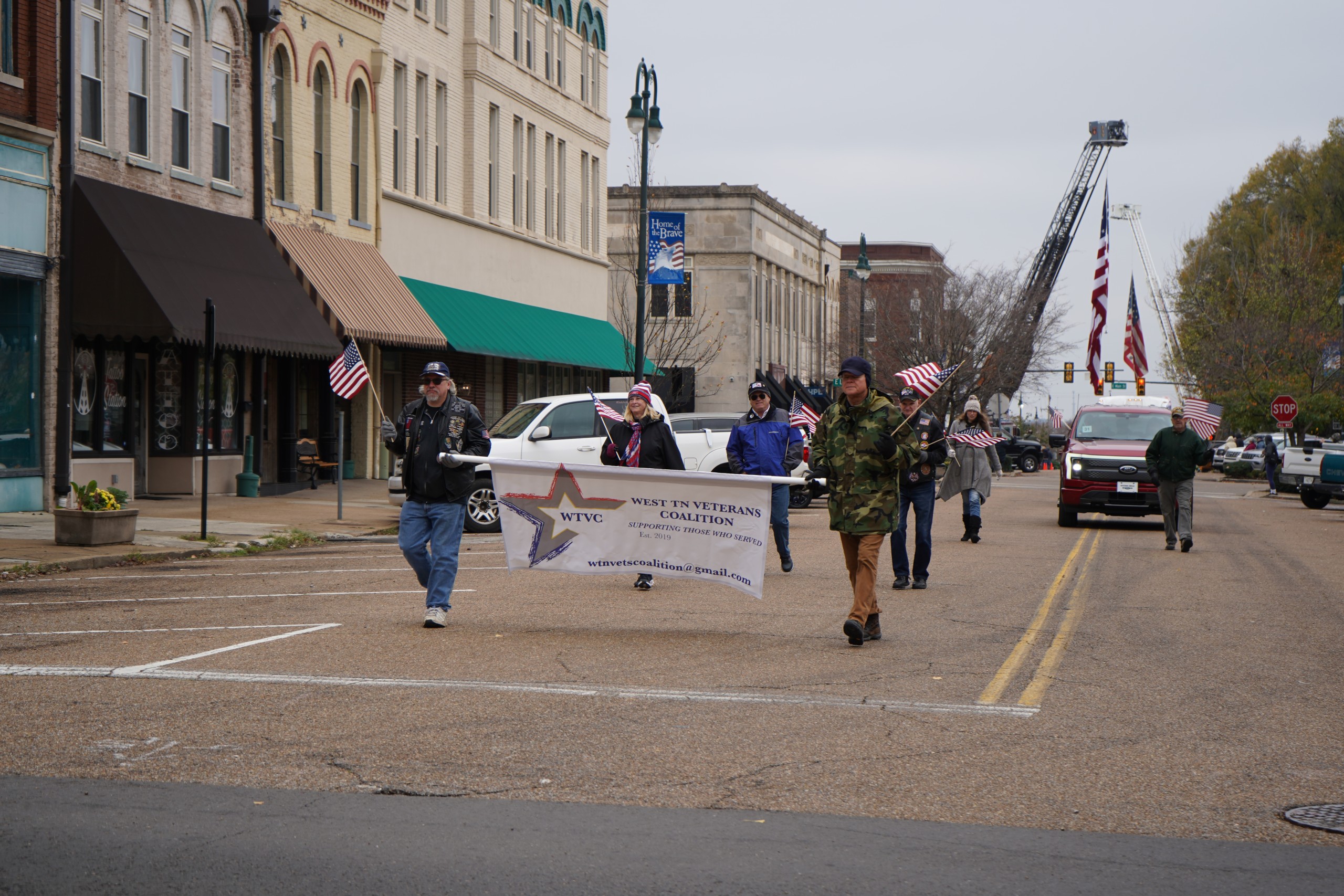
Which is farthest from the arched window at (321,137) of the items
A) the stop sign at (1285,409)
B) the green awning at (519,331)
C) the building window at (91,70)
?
the stop sign at (1285,409)

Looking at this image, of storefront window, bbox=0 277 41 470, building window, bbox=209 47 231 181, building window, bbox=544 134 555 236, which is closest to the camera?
storefront window, bbox=0 277 41 470

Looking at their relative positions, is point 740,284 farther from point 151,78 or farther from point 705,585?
point 705,585

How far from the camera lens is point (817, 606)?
12266 mm

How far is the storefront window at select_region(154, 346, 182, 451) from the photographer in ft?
79.2

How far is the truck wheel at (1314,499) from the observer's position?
31.8 meters

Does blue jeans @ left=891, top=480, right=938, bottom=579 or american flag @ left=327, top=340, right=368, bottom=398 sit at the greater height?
american flag @ left=327, top=340, right=368, bottom=398

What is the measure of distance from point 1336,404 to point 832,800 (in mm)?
46700

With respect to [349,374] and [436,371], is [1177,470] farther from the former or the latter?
[349,374]

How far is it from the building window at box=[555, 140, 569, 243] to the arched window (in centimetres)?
1239

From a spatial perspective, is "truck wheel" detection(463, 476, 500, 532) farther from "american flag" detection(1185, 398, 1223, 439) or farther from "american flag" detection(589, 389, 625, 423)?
"american flag" detection(1185, 398, 1223, 439)

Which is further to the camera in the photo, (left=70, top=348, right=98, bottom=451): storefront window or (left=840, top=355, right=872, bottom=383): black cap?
(left=70, top=348, right=98, bottom=451): storefront window

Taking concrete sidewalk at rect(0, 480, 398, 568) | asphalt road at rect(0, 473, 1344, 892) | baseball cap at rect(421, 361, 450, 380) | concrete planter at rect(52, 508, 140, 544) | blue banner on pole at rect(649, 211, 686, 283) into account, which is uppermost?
blue banner on pole at rect(649, 211, 686, 283)

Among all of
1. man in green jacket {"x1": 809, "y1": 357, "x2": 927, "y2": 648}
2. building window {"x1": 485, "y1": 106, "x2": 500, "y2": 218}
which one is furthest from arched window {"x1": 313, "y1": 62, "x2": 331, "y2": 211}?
man in green jacket {"x1": 809, "y1": 357, "x2": 927, "y2": 648}

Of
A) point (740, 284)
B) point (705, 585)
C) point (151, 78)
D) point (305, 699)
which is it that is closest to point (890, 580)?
point (705, 585)
